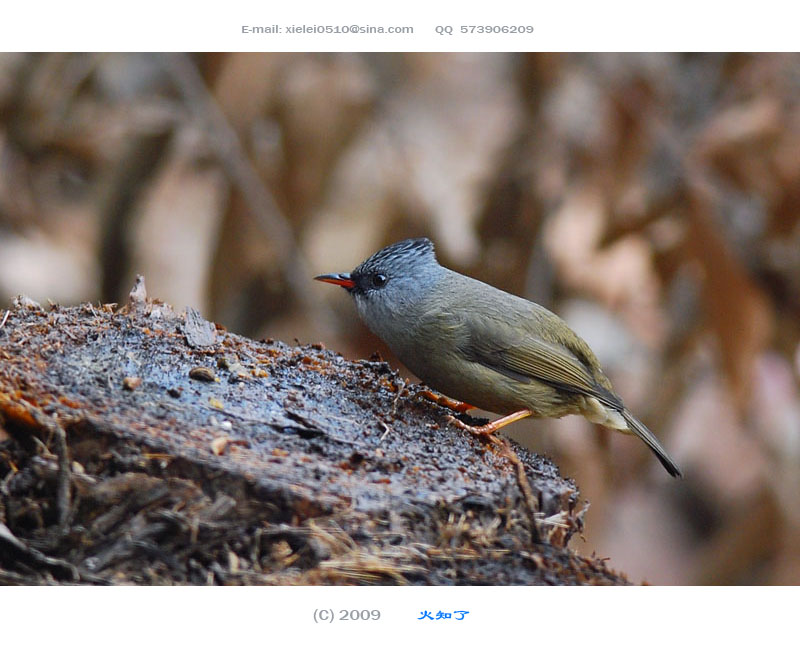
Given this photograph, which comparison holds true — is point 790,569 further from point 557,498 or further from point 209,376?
point 209,376

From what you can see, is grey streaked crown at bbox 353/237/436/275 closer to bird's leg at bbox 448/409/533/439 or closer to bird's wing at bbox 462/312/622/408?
bird's wing at bbox 462/312/622/408

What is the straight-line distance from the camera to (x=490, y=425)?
3.61 metres

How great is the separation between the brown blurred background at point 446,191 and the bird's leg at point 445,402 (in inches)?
64.0

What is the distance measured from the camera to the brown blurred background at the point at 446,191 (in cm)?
600

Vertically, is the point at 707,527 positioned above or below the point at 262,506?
above

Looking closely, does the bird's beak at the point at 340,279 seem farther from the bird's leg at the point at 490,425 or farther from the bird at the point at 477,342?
the bird's leg at the point at 490,425

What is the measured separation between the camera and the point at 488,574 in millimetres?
2609

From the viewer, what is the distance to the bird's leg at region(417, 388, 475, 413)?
3.86m

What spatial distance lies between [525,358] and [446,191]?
2.60m

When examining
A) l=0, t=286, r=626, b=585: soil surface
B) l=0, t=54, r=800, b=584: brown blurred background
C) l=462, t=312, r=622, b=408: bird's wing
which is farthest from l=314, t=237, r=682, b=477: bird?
l=0, t=54, r=800, b=584: brown blurred background

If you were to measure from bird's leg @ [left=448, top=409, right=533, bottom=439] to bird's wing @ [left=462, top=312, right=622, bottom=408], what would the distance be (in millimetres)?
158

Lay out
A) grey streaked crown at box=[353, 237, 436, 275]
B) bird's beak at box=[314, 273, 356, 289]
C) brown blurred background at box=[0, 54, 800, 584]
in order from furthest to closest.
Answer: brown blurred background at box=[0, 54, 800, 584] < grey streaked crown at box=[353, 237, 436, 275] < bird's beak at box=[314, 273, 356, 289]

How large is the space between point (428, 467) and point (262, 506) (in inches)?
24.6
